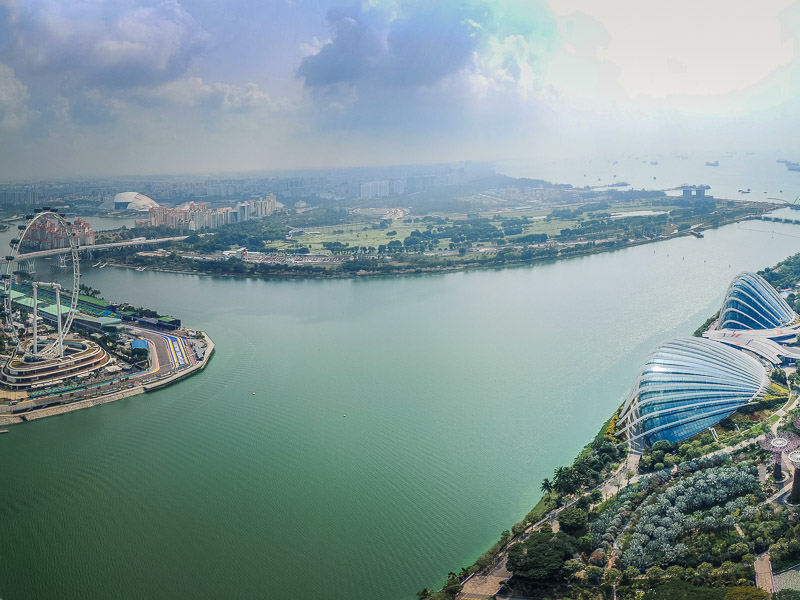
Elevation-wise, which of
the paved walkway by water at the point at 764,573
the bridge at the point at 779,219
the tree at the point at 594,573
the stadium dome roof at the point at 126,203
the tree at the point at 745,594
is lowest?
the tree at the point at 594,573

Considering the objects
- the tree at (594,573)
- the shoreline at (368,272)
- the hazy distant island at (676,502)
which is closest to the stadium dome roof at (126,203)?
the shoreline at (368,272)

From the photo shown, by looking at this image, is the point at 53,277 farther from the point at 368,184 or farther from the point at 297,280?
the point at 368,184

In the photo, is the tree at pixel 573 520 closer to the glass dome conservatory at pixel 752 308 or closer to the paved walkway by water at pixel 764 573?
the paved walkway by water at pixel 764 573

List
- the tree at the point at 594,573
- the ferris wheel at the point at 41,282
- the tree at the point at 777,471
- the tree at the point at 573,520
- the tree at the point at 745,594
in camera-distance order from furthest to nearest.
Result: the ferris wheel at the point at 41,282
the tree at the point at 777,471
the tree at the point at 573,520
the tree at the point at 594,573
the tree at the point at 745,594

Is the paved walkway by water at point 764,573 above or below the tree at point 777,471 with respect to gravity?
below

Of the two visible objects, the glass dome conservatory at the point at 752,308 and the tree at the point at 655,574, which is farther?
the glass dome conservatory at the point at 752,308

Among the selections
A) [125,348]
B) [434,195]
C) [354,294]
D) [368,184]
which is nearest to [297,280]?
[354,294]

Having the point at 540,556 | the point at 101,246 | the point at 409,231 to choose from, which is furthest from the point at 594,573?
the point at 409,231

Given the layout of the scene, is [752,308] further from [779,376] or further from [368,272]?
[368,272]
